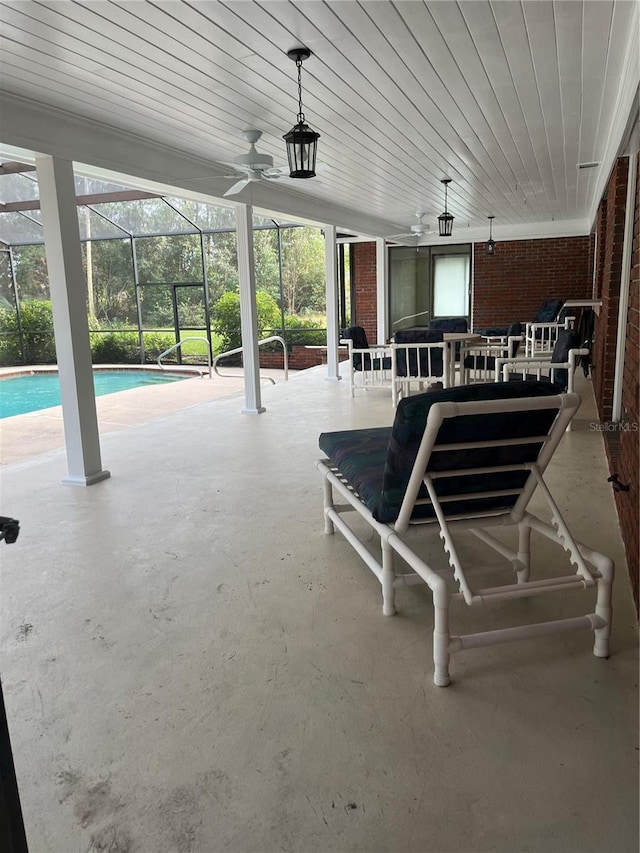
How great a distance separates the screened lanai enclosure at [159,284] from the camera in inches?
463

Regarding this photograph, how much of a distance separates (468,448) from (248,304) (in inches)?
174

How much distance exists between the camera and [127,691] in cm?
183

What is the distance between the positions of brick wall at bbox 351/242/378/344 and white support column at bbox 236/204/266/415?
5.87 metres

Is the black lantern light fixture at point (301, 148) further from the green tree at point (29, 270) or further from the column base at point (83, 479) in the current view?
the green tree at point (29, 270)

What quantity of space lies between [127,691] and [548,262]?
10441 millimetres

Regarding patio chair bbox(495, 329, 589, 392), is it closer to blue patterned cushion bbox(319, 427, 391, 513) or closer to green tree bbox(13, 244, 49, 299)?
blue patterned cushion bbox(319, 427, 391, 513)

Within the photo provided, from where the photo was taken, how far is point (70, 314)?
3.83 m

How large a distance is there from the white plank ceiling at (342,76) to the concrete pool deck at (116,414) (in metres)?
2.61

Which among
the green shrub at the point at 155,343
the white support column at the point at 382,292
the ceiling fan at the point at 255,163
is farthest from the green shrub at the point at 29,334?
the ceiling fan at the point at 255,163

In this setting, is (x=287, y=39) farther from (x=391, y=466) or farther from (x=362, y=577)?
(x=362, y=577)

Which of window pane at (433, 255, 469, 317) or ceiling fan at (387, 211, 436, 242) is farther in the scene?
window pane at (433, 255, 469, 317)

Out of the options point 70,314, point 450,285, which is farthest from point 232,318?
point 70,314

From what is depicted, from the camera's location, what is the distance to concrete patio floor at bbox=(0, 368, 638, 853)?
1.36m

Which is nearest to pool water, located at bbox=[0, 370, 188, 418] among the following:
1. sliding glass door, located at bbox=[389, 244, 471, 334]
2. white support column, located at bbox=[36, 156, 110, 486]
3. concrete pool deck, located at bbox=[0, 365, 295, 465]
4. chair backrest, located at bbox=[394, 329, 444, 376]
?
concrete pool deck, located at bbox=[0, 365, 295, 465]
